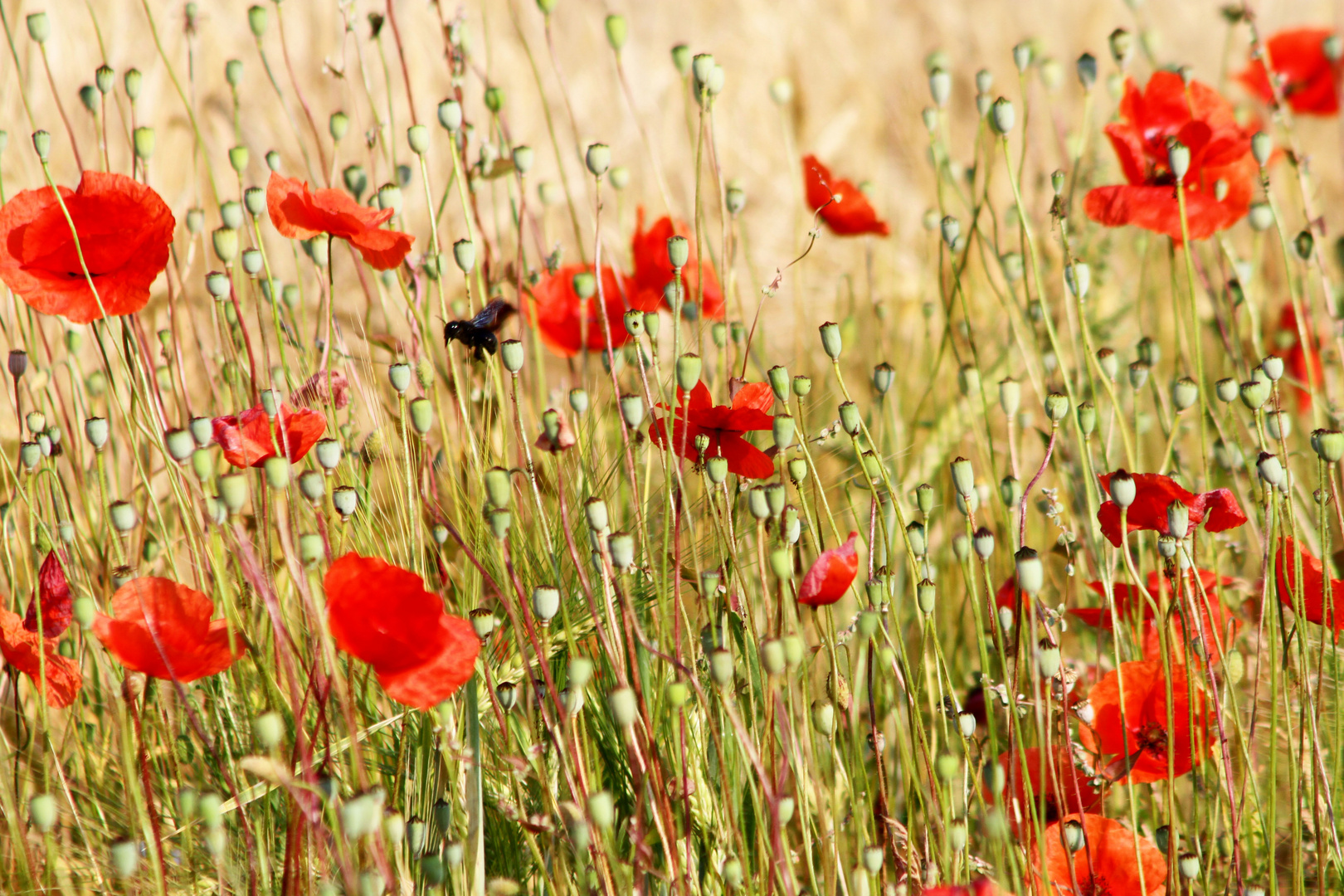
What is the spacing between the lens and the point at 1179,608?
0.80 metres

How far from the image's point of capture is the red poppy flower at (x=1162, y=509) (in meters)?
0.80

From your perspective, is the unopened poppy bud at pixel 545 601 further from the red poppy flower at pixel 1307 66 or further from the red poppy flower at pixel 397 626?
the red poppy flower at pixel 1307 66

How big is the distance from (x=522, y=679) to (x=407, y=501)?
0.16 m

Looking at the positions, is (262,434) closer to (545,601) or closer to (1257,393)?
(545,601)

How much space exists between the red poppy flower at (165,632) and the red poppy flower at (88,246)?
8.9 inches

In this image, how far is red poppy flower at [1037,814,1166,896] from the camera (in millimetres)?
808

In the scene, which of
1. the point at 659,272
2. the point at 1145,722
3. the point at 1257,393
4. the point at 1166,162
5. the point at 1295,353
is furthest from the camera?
the point at 1295,353

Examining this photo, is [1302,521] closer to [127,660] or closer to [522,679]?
[522,679]

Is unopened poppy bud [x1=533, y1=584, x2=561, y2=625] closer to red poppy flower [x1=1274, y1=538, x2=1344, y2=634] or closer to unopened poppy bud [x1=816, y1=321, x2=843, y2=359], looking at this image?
unopened poppy bud [x1=816, y1=321, x2=843, y2=359]

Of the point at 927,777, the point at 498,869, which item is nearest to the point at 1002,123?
the point at 927,777

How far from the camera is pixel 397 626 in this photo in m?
0.67

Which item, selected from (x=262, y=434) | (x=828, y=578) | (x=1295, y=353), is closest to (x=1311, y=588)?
(x=828, y=578)

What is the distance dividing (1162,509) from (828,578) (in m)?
0.25

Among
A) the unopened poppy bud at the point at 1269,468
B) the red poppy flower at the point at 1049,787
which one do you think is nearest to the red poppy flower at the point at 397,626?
the red poppy flower at the point at 1049,787
